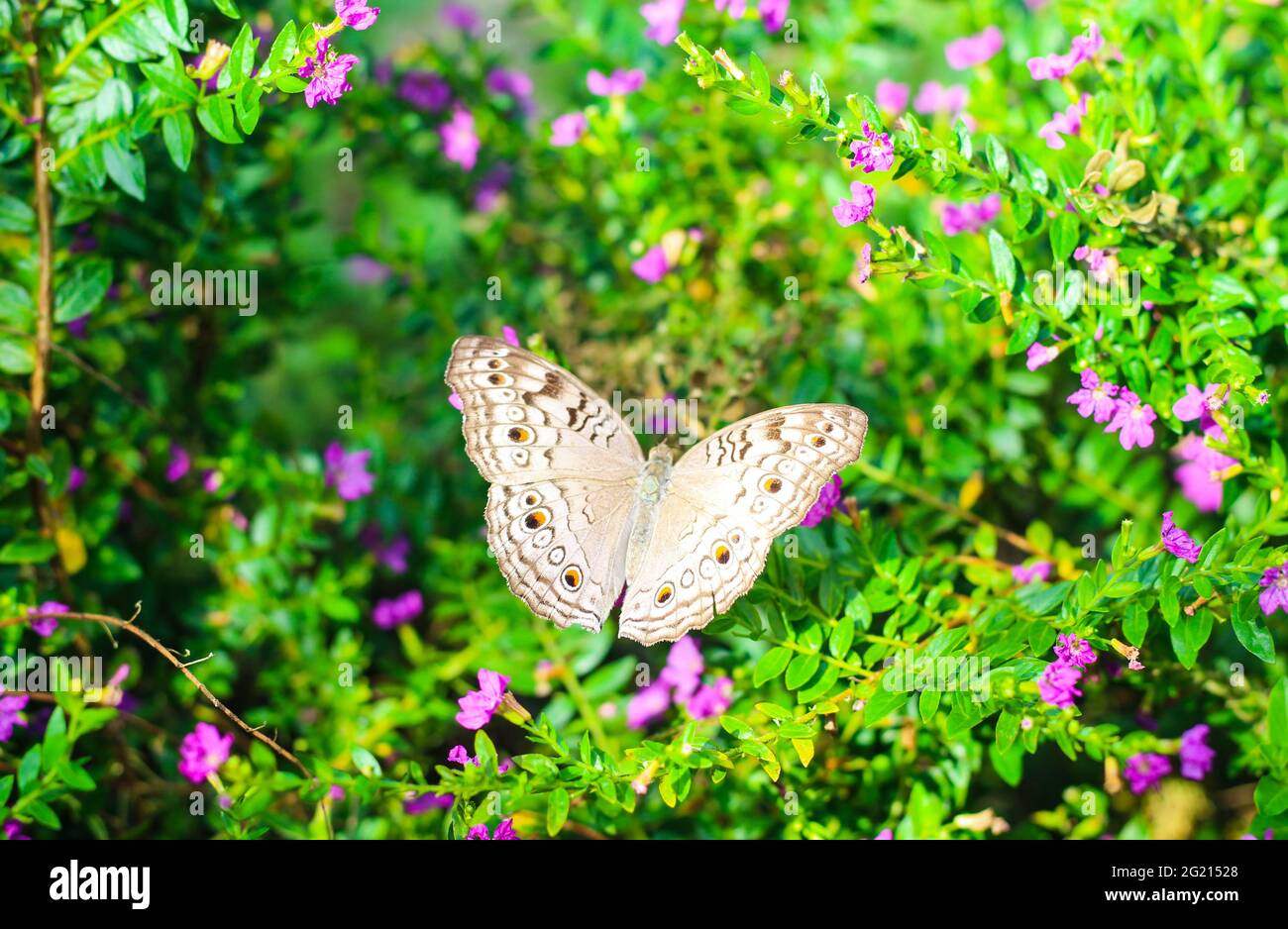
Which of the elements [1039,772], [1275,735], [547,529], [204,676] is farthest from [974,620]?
[204,676]

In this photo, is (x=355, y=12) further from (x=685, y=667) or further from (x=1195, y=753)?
(x=1195, y=753)

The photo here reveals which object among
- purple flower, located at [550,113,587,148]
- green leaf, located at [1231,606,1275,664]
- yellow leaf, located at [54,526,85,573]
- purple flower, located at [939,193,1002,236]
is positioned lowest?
green leaf, located at [1231,606,1275,664]

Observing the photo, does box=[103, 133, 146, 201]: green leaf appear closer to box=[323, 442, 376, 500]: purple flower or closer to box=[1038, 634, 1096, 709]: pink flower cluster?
box=[323, 442, 376, 500]: purple flower

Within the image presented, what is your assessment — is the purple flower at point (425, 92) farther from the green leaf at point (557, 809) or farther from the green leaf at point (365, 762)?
the green leaf at point (557, 809)

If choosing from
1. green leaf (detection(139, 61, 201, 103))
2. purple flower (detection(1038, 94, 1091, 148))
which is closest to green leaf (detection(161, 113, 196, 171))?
green leaf (detection(139, 61, 201, 103))

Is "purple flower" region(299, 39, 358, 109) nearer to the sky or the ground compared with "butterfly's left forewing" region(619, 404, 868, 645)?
nearer to the sky

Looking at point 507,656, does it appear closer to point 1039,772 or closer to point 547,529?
point 547,529

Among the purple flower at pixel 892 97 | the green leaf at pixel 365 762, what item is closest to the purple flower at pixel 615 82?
the purple flower at pixel 892 97

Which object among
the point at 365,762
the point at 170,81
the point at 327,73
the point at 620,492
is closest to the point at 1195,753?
the point at 620,492
